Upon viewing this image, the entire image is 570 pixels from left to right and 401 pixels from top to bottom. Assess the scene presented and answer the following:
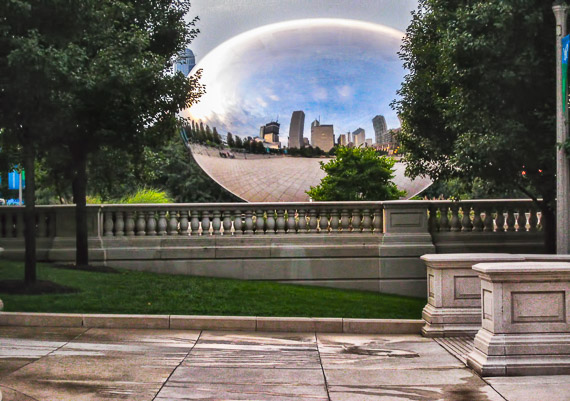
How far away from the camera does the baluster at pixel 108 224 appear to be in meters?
18.2

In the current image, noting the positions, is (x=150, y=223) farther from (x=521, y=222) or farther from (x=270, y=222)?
(x=521, y=222)

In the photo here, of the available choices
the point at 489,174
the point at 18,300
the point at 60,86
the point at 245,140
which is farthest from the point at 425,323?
the point at 245,140

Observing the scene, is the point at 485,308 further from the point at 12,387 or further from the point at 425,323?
the point at 12,387

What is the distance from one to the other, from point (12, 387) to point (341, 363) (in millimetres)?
4120

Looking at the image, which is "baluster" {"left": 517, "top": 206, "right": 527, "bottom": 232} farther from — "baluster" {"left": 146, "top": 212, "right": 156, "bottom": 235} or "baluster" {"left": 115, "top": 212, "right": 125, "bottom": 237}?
"baluster" {"left": 115, "top": 212, "right": 125, "bottom": 237}

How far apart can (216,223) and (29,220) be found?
15.3 ft

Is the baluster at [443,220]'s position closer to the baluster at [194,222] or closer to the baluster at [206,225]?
the baluster at [206,225]

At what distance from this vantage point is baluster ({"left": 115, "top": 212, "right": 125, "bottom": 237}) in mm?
18109

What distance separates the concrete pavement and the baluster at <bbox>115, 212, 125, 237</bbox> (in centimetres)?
604

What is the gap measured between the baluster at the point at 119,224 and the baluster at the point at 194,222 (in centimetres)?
162

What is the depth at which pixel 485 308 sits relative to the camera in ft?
31.8

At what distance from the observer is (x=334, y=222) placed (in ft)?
59.1

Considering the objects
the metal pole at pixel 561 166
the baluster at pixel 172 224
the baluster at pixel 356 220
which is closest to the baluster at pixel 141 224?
the baluster at pixel 172 224

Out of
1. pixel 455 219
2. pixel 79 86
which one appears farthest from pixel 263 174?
pixel 79 86
